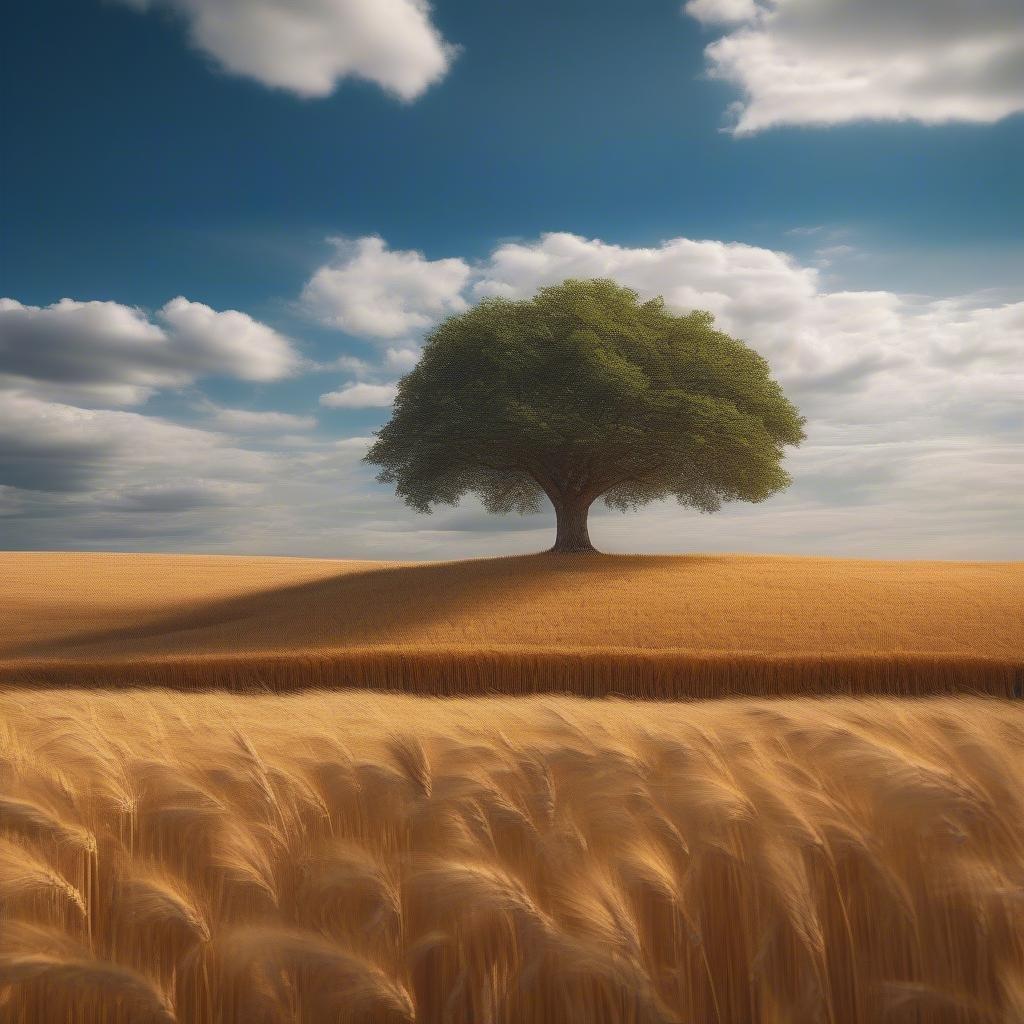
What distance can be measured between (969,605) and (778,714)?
11013 millimetres

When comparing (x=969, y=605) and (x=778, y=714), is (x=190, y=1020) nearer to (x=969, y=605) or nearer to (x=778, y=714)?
(x=778, y=714)

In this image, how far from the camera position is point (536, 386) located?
56.9 ft

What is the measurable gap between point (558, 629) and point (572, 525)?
8.98 meters

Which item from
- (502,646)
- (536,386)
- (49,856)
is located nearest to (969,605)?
(502,646)

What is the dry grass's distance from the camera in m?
1.74

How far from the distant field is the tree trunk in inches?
73.1

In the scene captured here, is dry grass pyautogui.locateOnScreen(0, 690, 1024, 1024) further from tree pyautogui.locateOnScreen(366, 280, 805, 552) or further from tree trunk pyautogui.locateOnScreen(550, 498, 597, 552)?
tree trunk pyautogui.locateOnScreen(550, 498, 597, 552)

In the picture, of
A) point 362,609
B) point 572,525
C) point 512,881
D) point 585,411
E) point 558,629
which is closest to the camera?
point 512,881

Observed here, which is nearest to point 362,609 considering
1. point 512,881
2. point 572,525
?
point 572,525

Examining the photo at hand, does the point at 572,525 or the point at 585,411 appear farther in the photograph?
the point at 572,525

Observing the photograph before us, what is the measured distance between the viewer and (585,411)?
1680 centimetres

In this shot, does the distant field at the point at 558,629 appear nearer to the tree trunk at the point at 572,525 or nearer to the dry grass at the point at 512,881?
the tree trunk at the point at 572,525

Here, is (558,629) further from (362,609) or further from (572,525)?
(572,525)

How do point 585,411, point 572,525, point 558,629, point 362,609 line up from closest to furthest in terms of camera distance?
1. point 558,629
2. point 362,609
3. point 585,411
4. point 572,525
